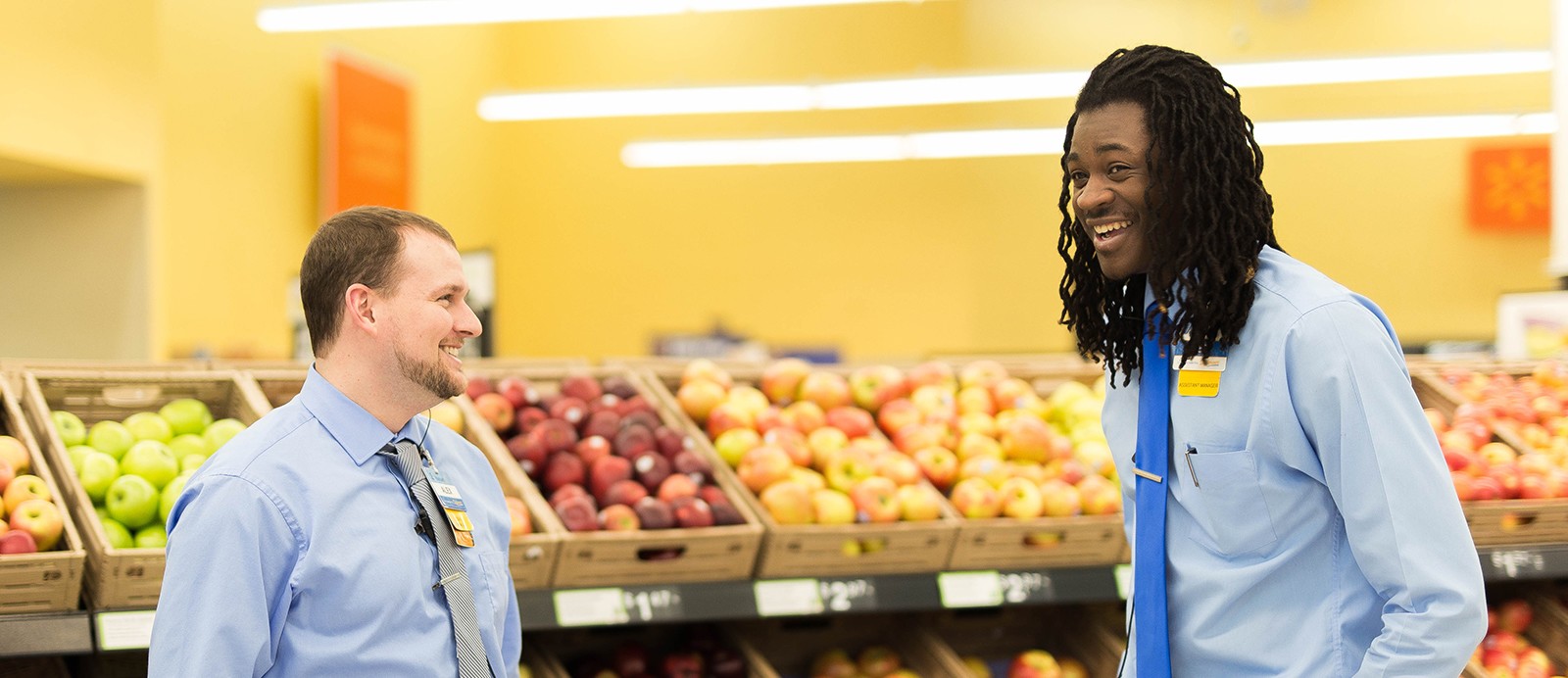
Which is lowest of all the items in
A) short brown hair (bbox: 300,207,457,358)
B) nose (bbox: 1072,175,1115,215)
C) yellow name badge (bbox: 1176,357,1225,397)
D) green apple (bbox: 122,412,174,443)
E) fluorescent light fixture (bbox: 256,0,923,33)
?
green apple (bbox: 122,412,174,443)

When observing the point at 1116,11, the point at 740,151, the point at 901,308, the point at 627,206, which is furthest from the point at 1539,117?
the point at 627,206

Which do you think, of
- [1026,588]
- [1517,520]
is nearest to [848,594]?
[1026,588]

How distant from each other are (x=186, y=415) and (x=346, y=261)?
57.0 inches

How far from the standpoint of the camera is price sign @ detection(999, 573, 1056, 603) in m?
2.86

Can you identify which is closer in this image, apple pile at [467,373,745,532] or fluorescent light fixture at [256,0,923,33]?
apple pile at [467,373,745,532]

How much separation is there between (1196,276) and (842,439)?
73.4 inches

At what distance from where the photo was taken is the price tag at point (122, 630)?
224cm


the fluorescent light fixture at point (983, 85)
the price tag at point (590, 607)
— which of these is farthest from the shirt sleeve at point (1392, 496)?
the fluorescent light fixture at point (983, 85)

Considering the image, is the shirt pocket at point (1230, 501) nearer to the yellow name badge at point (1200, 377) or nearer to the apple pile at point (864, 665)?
the yellow name badge at point (1200, 377)

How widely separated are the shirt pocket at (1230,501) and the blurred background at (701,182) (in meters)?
6.97

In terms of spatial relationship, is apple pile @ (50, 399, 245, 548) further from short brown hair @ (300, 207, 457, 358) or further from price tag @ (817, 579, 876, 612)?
price tag @ (817, 579, 876, 612)

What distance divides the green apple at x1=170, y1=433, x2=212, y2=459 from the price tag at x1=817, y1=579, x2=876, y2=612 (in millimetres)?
1280

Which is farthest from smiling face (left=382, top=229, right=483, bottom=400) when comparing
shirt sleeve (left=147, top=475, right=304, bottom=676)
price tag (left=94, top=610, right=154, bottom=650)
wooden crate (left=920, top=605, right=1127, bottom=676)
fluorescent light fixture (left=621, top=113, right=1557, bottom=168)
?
fluorescent light fixture (left=621, top=113, right=1557, bottom=168)

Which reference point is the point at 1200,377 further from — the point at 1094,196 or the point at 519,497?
the point at 519,497
